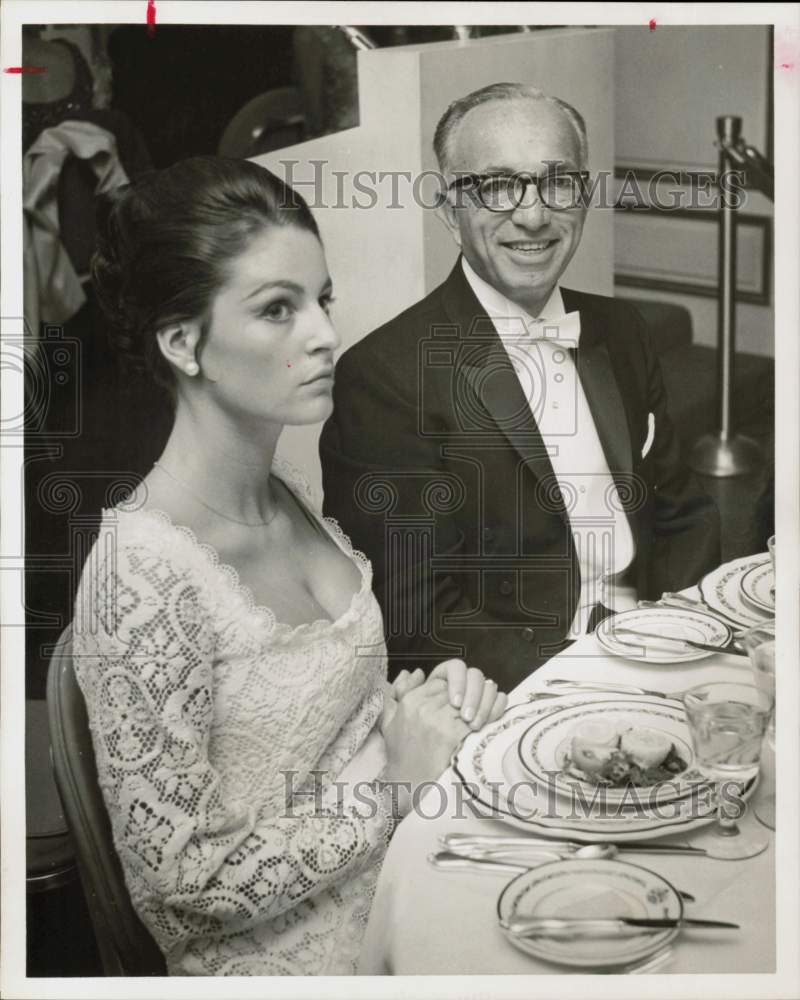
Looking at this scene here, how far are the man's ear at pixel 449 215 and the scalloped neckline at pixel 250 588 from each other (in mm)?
378

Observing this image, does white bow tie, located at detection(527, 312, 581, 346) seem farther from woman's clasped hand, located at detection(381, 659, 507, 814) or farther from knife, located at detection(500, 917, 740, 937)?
knife, located at detection(500, 917, 740, 937)

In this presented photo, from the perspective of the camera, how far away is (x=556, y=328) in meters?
1.57

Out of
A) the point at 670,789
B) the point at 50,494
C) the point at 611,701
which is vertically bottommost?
the point at 670,789

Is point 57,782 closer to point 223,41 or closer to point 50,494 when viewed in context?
point 50,494

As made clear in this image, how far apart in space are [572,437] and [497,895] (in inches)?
22.5

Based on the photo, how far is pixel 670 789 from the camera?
1.51m

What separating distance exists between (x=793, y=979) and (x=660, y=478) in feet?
2.21

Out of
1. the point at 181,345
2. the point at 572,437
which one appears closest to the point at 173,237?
the point at 181,345

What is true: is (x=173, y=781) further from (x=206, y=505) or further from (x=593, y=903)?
(x=593, y=903)

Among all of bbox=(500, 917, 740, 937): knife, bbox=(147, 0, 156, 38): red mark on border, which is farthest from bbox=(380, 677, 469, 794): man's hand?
bbox=(147, 0, 156, 38): red mark on border

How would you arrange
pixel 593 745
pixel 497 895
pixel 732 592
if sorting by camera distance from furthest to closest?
pixel 732 592
pixel 593 745
pixel 497 895

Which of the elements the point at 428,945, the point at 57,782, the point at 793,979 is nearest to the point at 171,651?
the point at 57,782

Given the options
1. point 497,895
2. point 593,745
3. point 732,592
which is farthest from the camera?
point 732,592

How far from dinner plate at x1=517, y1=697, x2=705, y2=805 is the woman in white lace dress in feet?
0.24
